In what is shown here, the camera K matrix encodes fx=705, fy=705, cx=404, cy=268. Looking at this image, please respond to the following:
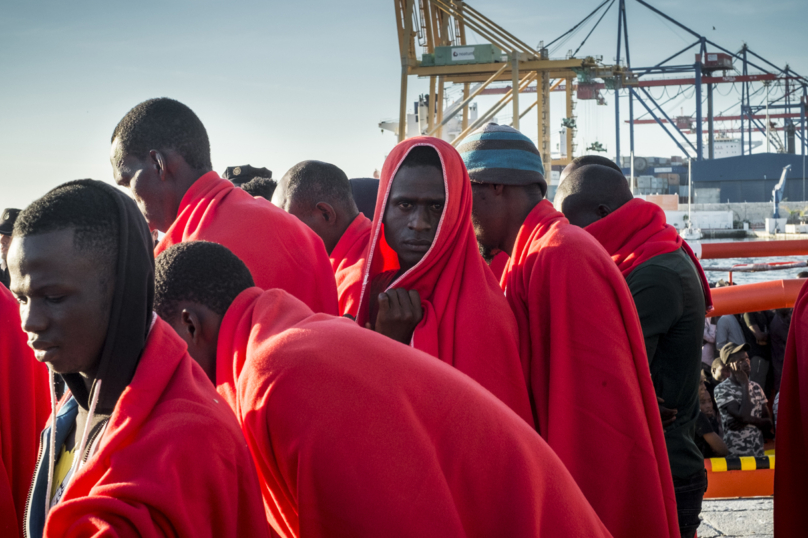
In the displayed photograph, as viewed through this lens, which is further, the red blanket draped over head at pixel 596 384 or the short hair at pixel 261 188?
the short hair at pixel 261 188

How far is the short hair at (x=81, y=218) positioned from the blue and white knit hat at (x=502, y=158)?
4.02 ft

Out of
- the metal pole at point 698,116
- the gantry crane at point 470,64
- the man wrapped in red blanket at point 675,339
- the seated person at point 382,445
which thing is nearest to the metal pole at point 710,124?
the metal pole at point 698,116

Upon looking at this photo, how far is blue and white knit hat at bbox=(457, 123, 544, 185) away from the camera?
7.08 feet

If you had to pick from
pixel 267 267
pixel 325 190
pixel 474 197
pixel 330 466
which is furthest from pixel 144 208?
pixel 330 466

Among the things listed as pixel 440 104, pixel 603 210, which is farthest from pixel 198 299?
pixel 440 104

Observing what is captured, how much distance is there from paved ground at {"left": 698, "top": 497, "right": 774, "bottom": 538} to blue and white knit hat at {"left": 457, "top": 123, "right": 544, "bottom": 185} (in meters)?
2.11

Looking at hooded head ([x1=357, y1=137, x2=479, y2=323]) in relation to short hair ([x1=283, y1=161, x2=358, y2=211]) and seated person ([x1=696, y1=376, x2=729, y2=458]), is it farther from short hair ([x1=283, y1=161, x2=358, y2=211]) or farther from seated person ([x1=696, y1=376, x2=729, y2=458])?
seated person ([x1=696, y1=376, x2=729, y2=458])

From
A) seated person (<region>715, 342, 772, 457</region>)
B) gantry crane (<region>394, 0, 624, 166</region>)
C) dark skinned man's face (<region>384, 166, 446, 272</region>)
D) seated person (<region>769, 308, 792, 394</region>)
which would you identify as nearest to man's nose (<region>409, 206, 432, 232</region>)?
dark skinned man's face (<region>384, 166, 446, 272</region>)

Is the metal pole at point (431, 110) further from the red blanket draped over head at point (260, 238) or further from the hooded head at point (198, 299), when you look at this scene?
the hooded head at point (198, 299)

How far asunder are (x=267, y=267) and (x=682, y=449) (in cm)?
144

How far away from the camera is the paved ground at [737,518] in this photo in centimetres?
327

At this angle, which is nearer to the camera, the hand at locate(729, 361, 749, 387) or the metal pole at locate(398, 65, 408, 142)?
the hand at locate(729, 361, 749, 387)

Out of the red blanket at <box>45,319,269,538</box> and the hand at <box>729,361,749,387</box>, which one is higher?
the red blanket at <box>45,319,269,538</box>

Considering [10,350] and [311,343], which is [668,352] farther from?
[10,350]
